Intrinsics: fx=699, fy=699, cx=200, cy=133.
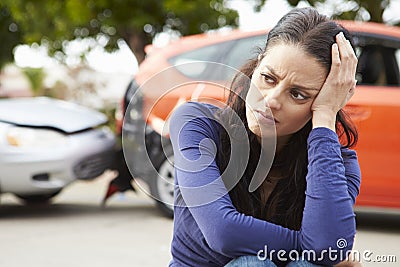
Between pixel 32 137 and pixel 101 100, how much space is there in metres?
7.62

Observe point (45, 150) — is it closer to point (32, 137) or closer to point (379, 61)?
point (32, 137)

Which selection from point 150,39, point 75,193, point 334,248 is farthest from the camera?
point 150,39

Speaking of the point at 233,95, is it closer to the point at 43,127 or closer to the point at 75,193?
the point at 43,127

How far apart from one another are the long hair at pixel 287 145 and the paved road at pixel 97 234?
2147mm

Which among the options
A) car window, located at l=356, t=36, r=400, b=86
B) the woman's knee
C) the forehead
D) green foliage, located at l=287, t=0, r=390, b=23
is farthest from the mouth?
green foliage, located at l=287, t=0, r=390, b=23

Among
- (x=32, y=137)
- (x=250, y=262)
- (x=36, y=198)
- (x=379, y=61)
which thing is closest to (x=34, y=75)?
(x=36, y=198)

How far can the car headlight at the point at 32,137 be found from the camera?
5.80 metres

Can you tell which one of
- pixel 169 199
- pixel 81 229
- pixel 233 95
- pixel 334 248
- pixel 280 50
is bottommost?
pixel 81 229

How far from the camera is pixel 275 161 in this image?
205 cm

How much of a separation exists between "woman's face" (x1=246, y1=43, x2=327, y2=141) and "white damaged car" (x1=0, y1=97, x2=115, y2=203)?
13.6 feet

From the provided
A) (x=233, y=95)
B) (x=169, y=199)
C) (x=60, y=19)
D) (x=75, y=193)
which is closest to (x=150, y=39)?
(x=60, y=19)

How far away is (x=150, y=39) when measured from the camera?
15297 millimetres

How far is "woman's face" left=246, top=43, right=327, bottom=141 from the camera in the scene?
1884 mm

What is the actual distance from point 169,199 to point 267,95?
10.4 ft
